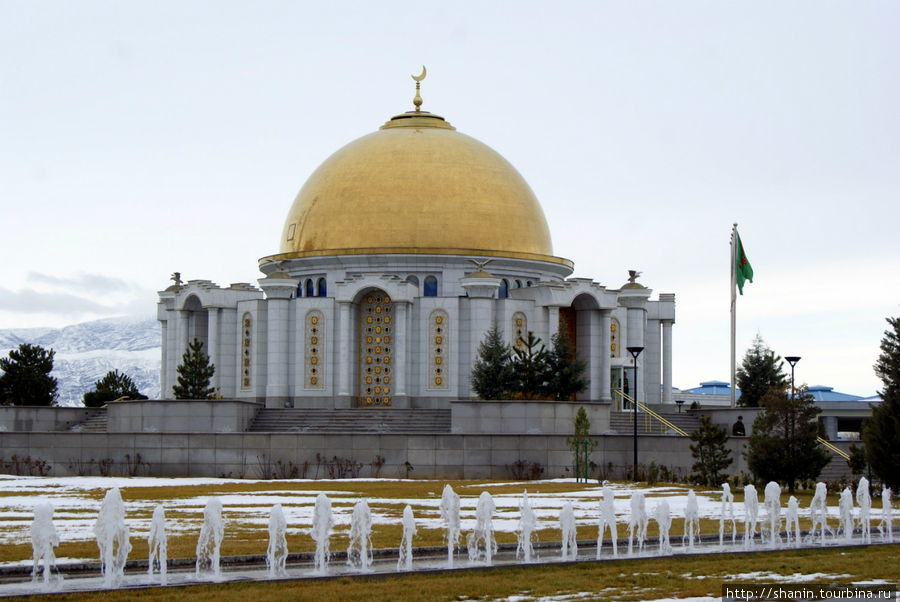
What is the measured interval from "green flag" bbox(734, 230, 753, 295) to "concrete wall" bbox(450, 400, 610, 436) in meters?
13.6

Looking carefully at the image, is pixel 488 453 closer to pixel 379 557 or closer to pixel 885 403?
pixel 885 403

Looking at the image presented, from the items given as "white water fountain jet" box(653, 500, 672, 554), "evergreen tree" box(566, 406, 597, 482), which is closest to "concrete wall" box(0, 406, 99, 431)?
"evergreen tree" box(566, 406, 597, 482)

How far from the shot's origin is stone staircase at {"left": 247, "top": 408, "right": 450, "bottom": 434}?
44.8 meters

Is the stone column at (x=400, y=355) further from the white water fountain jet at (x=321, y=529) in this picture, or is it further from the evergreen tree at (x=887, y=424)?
the white water fountain jet at (x=321, y=529)

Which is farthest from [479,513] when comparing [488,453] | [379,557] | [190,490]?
[488,453]

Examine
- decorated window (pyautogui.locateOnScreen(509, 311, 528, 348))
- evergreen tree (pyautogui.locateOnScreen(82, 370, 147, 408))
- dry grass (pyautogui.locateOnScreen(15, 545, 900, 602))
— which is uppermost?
decorated window (pyautogui.locateOnScreen(509, 311, 528, 348))

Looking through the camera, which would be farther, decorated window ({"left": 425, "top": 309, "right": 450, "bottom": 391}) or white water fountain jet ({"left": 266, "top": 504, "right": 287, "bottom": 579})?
decorated window ({"left": 425, "top": 309, "right": 450, "bottom": 391})

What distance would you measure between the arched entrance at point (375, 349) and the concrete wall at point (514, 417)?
9364 mm

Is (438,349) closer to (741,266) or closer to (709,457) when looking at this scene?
(741,266)

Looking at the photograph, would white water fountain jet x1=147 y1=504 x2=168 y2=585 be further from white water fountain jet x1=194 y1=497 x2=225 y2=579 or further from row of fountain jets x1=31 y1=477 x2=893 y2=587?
white water fountain jet x1=194 y1=497 x2=225 y2=579

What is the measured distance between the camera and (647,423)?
48.9 meters

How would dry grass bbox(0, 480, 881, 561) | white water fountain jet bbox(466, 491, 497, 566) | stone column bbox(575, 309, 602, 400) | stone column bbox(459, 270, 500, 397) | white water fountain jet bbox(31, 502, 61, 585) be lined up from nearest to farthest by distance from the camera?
Result: white water fountain jet bbox(31, 502, 61, 585) < white water fountain jet bbox(466, 491, 497, 566) < dry grass bbox(0, 480, 881, 561) < stone column bbox(459, 270, 500, 397) < stone column bbox(575, 309, 602, 400)

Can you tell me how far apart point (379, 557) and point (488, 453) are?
20421 mm

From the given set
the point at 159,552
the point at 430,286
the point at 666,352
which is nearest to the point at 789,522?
the point at 159,552
